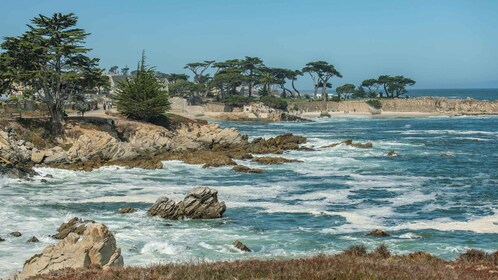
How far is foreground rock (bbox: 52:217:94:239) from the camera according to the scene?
71.7 feet

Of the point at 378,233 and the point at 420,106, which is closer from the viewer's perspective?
the point at 378,233

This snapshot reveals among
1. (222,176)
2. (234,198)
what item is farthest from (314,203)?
(222,176)

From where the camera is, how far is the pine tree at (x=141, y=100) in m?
63.6

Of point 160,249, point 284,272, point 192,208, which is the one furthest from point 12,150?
point 284,272

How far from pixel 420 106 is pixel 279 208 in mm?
128583

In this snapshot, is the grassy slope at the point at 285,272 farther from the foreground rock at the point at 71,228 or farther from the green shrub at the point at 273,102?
the green shrub at the point at 273,102

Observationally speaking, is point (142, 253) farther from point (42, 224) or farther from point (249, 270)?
point (249, 270)

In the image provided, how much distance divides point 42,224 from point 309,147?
39.9 m

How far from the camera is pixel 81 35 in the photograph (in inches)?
2131

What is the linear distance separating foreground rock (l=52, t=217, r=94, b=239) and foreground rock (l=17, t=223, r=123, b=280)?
585cm

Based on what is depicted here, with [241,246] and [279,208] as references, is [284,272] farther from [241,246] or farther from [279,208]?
[279,208]

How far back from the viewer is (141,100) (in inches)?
2527

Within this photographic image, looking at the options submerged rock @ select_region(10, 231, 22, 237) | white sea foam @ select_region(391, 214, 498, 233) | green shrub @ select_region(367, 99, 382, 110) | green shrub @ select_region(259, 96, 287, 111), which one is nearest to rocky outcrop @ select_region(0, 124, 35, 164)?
submerged rock @ select_region(10, 231, 22, 237)

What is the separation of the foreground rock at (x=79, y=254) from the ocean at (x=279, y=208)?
2306 mm
